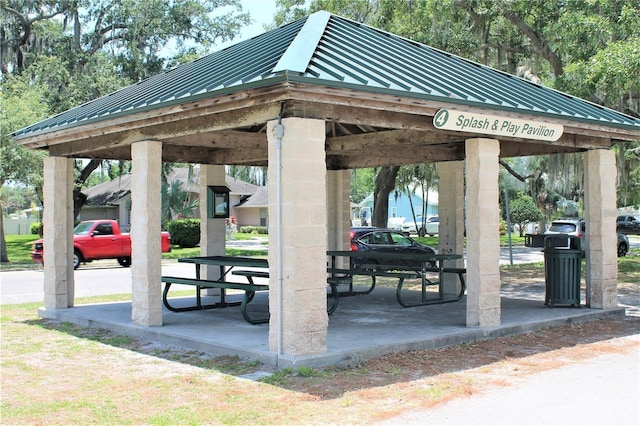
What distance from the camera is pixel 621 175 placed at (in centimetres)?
2386


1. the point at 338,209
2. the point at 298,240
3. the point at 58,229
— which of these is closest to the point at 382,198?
the point at 338,209

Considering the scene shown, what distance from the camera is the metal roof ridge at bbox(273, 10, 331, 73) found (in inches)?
294

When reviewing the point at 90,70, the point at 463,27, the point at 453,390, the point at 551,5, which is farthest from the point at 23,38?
the point at 453,390

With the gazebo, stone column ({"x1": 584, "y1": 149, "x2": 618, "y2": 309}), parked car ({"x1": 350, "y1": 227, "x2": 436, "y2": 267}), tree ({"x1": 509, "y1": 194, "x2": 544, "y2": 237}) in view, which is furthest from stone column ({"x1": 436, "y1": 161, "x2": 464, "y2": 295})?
tree ({"x1": 509, "y1": 194, "x2": 544, "y2": 237})

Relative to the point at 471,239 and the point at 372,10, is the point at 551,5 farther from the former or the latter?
the point at 471,239

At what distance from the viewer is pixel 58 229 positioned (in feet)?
40.0

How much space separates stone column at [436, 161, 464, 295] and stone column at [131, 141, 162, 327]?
22.7ft

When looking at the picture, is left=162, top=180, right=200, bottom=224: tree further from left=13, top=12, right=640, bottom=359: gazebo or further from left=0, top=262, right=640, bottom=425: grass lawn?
left=0, top=262, right=640, bottom=425: grass lawn

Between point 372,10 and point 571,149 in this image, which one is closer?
point 571,149

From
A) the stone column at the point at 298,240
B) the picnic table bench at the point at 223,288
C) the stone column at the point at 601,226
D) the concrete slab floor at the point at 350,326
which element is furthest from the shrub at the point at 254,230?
the stone column at the point at 298,240

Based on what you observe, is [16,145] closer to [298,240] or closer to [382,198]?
[382,198]

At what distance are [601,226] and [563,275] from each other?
3.40ft

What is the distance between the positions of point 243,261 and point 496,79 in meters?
5.13

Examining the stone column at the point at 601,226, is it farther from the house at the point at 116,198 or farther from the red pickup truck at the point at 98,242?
the house at the point at 116,198
